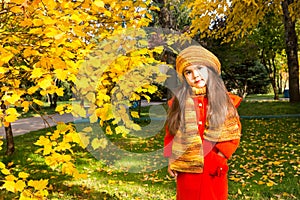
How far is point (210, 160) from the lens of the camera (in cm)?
225

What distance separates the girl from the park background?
37cm

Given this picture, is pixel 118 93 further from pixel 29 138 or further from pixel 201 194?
pixel 29 138

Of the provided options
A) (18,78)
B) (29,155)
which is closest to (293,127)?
(29,155)

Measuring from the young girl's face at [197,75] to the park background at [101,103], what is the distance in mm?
380

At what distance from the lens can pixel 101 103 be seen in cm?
224

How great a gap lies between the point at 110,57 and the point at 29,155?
17.1 feet

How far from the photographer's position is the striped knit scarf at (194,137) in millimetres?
2229

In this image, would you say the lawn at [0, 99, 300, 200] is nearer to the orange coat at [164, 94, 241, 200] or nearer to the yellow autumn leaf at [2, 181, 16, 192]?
the orange coat at [164, 94, 241, 200]

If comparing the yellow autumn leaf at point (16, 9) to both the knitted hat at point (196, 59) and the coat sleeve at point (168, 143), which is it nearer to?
the knitted hat at point (196, 59)

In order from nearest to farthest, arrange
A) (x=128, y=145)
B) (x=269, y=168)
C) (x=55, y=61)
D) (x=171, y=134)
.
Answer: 1. (x=55, y=61)
2. (x=171, y=134)
3. (x=269, y=168)
4. (x=128, y=145)

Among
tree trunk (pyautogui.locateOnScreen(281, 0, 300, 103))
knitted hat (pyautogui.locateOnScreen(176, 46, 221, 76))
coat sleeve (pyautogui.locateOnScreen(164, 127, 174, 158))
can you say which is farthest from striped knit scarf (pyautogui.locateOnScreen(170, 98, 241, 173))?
tree trunk (pyautogui.locateOnScreen(281, 0, 300, 103))

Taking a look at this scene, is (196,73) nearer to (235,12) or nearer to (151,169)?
(151,169)

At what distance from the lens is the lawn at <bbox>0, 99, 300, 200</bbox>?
4.16m

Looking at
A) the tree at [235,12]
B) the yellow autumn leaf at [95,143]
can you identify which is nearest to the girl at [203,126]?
the yellow autumn leaf at [95,143]
